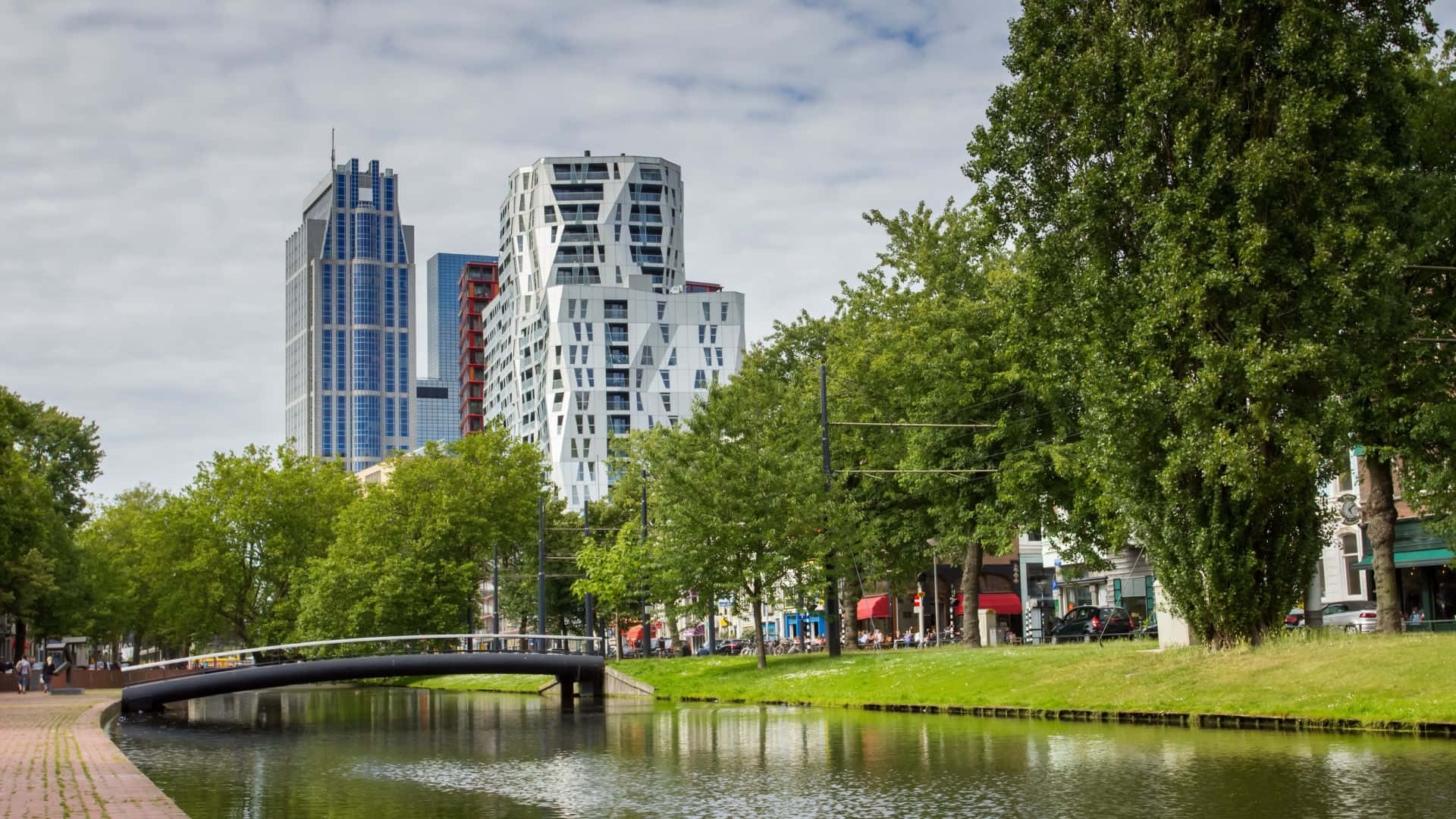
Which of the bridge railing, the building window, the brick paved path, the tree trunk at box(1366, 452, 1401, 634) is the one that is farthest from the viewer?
the building window

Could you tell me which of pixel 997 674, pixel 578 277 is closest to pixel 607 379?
pixel 578 277

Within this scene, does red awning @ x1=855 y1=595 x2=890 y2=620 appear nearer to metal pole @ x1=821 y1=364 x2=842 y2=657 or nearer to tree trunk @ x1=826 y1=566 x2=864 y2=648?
tree trunk @ x1=826 y1=566 x2=864 y2=648

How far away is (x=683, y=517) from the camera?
49.5 m

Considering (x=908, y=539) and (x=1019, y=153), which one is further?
(x=908, y=539)

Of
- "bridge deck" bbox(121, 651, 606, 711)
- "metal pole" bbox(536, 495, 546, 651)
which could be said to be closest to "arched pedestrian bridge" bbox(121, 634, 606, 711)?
"bridge deck" bbox(121, 651, 606, 711)

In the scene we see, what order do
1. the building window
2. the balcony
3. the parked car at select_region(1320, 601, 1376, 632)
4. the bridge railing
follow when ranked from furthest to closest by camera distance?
the balcony → the building window → the bridge railing → the parked car at select_region(1320, 601, 1376, 632)

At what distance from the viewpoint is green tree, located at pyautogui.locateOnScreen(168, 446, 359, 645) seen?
83250mm

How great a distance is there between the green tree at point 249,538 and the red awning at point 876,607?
33.0 meters

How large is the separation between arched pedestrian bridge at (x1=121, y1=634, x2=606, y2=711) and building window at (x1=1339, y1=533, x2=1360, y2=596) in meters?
29.4

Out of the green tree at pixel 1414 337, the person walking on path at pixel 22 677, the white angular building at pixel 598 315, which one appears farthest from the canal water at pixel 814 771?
the white angular building at pixel 598 315

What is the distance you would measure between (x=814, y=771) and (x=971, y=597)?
90.5 feet

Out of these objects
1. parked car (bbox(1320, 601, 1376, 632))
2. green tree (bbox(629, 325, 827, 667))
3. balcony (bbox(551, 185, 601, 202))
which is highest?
balcony (bbox(551, 185, 601, 202))

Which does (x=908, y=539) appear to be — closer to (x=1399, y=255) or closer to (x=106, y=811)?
(x=1399, y=255)

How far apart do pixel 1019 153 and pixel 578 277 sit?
149798 mm
